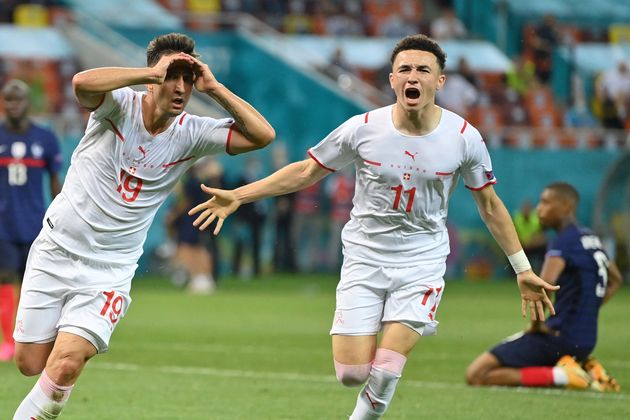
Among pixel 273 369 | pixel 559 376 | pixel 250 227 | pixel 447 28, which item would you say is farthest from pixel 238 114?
pixel 447 28

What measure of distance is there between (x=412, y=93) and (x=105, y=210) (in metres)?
1.97

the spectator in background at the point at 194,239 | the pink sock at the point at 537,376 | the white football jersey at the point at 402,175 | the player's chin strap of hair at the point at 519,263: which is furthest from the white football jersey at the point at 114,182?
the spectator in background at the point at 194,239

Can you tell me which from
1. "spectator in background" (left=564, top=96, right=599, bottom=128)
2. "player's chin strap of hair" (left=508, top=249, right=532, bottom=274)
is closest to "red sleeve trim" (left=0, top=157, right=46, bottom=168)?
"player's chin strap of hair" (left=508, top=249, right=532, bottom=274)

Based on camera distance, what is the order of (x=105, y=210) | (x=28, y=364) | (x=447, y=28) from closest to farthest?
(x=105, y=210), (x=28, y=364), (x=447, y=28)

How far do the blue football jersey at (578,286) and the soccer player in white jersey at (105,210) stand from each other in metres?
4.41

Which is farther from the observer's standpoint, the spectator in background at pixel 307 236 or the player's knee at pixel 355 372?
the spectator in background at pixel 307 236

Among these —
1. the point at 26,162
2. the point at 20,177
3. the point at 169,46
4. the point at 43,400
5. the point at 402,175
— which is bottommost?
the point at 20,177

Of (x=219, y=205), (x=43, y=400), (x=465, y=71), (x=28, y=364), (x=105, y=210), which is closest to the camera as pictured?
(x=43, y=400)

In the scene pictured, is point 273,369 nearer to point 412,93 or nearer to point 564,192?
point 564,192

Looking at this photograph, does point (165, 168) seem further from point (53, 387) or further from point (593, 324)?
point (593, 324)

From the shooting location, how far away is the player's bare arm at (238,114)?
7.29 meters

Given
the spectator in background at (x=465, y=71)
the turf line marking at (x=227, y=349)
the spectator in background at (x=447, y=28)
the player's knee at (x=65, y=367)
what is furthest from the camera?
the spectator in background at (x=447, y=28)

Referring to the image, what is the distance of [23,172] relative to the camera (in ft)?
42.2

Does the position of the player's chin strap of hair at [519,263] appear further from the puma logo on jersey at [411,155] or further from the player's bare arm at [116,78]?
the player's bare arm at [116,78]
